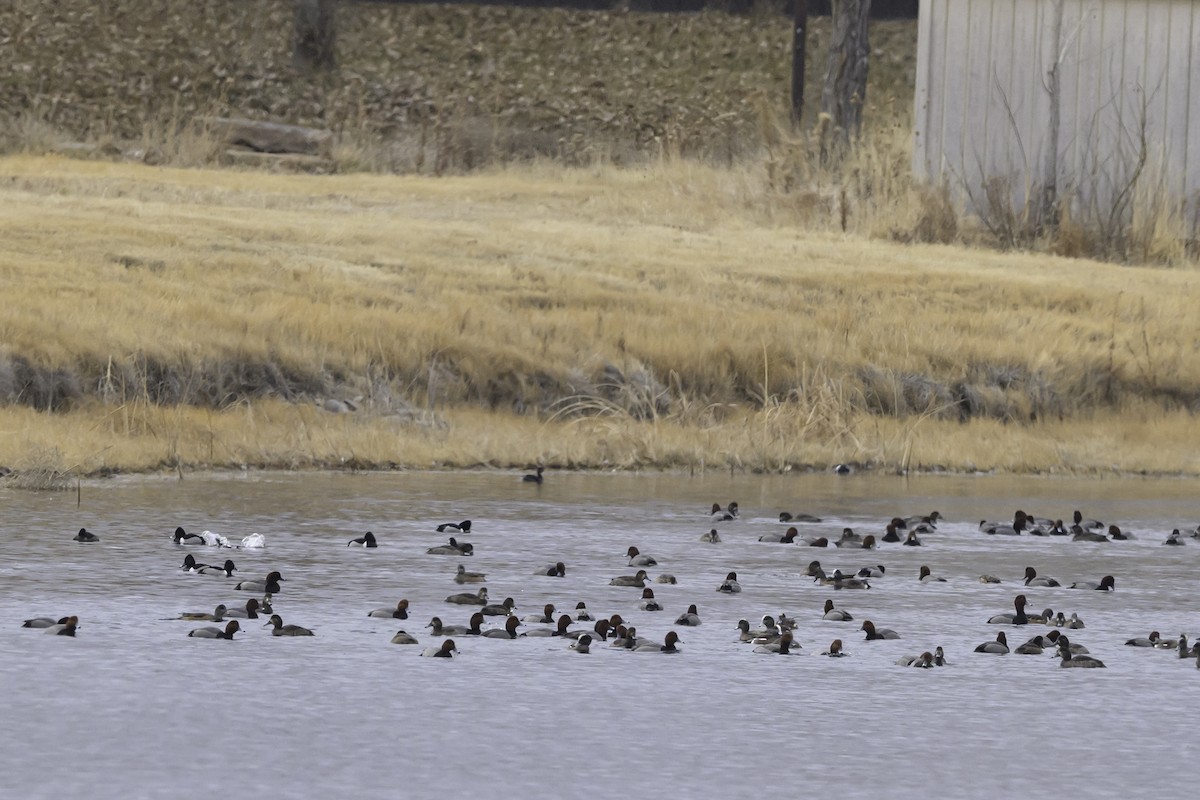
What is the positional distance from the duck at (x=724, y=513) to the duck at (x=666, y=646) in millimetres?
3822

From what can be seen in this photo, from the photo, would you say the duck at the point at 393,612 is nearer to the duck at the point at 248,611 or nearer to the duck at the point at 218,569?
the duck at the point at 248,611

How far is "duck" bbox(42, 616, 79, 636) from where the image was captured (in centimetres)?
876

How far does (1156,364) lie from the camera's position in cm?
1792

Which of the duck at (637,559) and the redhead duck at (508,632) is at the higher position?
the redhead duck at (508,632)

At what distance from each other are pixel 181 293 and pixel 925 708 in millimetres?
10071

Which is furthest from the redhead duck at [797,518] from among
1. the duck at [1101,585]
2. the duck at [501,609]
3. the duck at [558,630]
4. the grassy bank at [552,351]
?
the duck at [558,630]

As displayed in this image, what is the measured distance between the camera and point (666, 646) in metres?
8.85

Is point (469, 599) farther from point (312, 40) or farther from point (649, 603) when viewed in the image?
point (312, 40)

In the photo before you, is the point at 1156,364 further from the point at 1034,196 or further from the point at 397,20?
the point at 397,20

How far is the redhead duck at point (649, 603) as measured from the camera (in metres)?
9.87

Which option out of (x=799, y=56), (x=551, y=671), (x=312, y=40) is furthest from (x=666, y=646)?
(x=312, y=40)

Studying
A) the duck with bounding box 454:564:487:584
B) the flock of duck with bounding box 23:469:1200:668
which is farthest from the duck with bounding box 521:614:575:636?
the duck with bounding box 454:564:487:584

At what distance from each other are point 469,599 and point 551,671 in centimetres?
154

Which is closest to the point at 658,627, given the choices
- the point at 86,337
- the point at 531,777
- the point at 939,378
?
the point at 531,777
